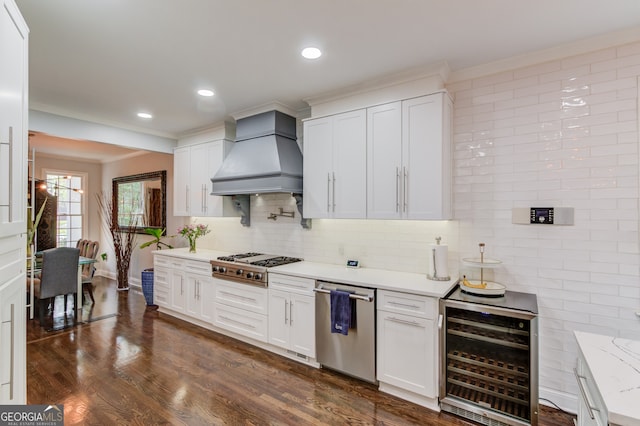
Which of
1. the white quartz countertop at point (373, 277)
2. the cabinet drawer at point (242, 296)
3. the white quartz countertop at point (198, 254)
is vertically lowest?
the cabinet drawer at point (242, 296)

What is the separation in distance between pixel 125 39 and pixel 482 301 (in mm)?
3249

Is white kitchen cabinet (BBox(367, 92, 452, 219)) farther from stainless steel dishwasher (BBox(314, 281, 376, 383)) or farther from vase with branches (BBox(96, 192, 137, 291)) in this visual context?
vase with branches (BBox(96, 192, 137, 291))

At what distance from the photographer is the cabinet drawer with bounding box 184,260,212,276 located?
155 inches

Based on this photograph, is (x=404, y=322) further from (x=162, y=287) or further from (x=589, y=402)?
(x=162, y=287)

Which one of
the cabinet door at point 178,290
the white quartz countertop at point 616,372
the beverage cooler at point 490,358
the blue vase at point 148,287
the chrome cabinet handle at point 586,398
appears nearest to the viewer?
the white quartz countertop at point 616,372

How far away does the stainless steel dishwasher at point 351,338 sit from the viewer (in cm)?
267

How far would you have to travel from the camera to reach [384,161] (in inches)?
116

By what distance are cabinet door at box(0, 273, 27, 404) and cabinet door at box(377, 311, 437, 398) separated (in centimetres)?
225

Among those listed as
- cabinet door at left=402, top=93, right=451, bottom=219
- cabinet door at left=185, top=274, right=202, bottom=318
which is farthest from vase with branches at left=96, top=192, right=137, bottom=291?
cabinet door at left=402, top=93, right=451, bottom=219

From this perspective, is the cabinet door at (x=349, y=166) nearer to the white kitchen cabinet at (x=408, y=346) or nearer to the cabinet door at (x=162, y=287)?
the white kitchen cabinet at (x=408, y=346)

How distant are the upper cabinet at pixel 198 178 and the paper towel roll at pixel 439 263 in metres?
2.85

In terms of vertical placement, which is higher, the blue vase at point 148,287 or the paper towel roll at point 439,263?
the paper towel roll at point 439,263

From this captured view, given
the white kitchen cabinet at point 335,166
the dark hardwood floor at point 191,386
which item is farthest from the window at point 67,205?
the white kitchen cabinet at point 335,166

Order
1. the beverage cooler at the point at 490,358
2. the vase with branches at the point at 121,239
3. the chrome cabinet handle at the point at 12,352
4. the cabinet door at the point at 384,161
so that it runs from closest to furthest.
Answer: the chrome cabinet handle at the point at 12,352, the beverage cooler at the point at 490,358, the cabinet door at the point at 384,161, the vase with branches at the point at 121,239
